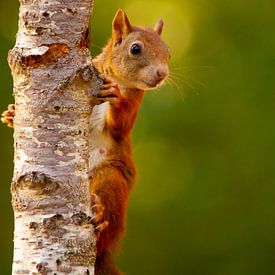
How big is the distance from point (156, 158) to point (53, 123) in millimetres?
5961

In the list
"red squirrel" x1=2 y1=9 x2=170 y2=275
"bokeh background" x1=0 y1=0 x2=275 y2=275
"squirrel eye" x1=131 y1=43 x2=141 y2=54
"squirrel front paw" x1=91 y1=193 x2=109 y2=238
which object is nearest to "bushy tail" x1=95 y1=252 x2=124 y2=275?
"red squirrel" x1=2 y1=9 x2=170 y2=275

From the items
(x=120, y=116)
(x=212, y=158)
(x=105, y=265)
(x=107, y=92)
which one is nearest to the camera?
(x=107, y=92)

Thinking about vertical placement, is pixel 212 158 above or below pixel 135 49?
above

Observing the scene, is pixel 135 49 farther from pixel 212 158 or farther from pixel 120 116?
pixel 212 158

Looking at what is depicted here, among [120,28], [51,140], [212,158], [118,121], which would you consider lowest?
[51,140]

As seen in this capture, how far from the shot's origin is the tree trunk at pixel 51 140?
3.51m

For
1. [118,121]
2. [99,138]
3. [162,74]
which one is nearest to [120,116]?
[118,121]

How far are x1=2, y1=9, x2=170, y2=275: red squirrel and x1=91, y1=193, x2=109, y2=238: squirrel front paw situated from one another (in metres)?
0.03

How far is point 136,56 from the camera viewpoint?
4934mm

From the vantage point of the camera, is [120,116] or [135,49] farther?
[135,49]

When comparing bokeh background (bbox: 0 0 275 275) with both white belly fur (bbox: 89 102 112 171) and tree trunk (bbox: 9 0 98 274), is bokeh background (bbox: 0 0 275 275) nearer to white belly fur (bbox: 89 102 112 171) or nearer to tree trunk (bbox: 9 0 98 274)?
white belly fur (bbox: 89 102 112 171)

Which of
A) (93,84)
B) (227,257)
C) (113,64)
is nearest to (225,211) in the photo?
(227,257)

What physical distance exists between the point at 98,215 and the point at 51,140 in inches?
23.8

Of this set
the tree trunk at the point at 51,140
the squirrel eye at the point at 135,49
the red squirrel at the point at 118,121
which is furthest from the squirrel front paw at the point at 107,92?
the squirrel eye at the point at 135,49
